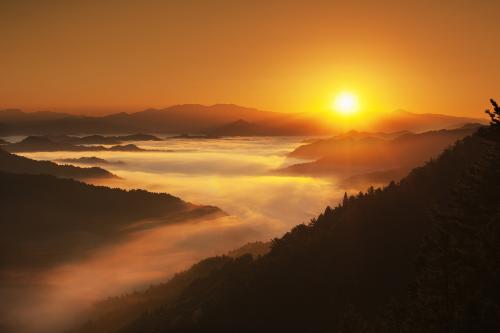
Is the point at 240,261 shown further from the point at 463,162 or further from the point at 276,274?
the point at 463,162

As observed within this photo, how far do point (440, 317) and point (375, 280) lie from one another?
42.8 metres

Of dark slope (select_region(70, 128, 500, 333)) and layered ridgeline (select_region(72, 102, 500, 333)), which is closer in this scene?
layered ridgeline (select_region(72, 102, 500, 333))

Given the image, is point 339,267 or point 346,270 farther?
point 339,267

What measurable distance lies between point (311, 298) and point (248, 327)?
1049cm

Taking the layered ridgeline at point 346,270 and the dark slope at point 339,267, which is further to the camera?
the dark slope at point 339,267

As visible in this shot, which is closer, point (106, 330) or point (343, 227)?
point (343, 227)

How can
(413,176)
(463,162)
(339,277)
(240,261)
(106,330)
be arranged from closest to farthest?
(339,277)
(463,162)
(413,176)
(240,261)
(106,330)

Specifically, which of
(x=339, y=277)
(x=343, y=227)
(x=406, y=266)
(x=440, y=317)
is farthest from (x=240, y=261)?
(x=440, y=317)

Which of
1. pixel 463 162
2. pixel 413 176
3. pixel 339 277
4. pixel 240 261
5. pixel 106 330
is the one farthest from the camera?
pixel 106 330

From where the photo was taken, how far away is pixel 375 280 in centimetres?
7219

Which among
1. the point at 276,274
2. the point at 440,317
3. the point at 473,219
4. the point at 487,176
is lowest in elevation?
the point at 276,274

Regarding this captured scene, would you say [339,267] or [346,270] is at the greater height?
[346,270]

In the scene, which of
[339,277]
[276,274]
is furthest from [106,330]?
[339,277]

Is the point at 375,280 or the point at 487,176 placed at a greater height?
the point at 487,176
